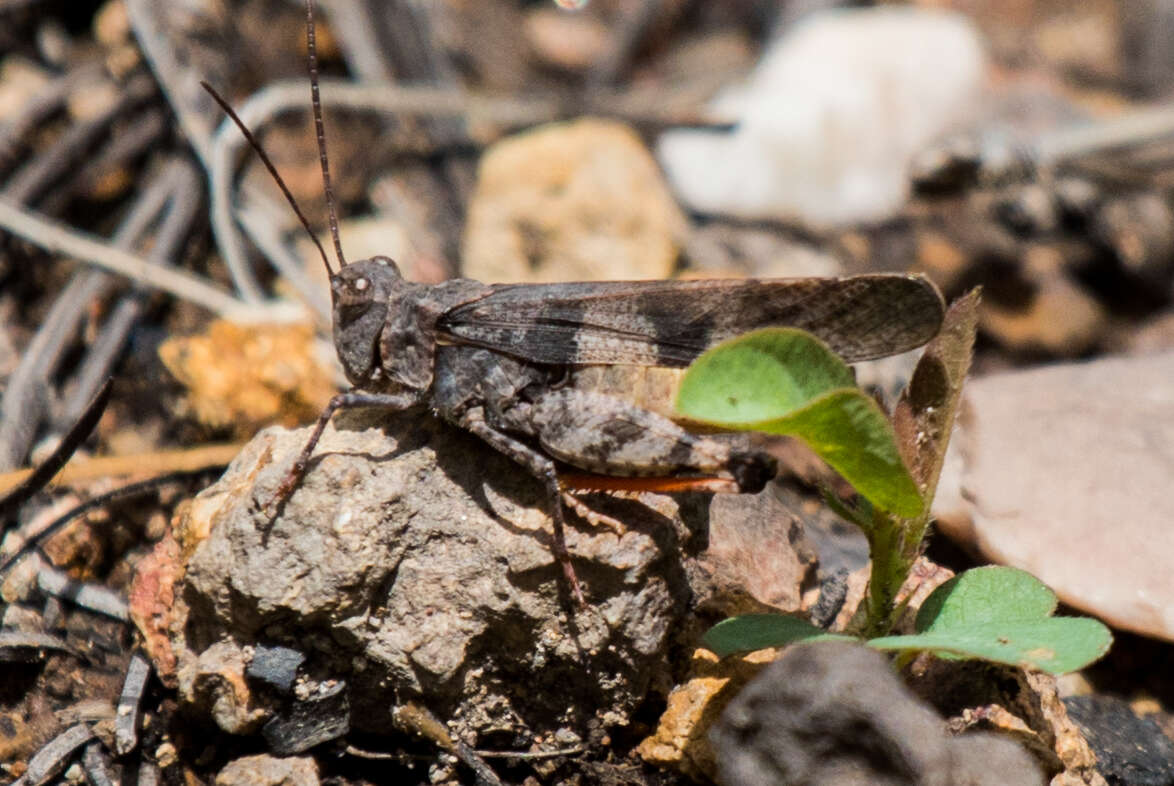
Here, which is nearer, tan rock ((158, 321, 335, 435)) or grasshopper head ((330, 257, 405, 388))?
grasshopper head ((330, 257, 405, 388))

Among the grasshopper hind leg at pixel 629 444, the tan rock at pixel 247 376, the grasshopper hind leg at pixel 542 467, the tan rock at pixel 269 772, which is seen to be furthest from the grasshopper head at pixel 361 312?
the tan rock at pixel 269 772

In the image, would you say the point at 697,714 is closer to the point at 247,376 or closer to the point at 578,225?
the point at 247,376

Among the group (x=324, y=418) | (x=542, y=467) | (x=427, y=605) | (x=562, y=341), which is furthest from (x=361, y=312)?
(x=427, y=605)

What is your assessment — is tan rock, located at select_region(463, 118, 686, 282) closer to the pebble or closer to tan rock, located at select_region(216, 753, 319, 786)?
the pebble

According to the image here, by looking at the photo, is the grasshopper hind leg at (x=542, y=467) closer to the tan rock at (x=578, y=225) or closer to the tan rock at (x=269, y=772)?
the tan rock at (x=269, y=772)

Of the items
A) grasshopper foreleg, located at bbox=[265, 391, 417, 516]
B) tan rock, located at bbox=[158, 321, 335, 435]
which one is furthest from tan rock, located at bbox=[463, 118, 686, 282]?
grasshopper foreleg, located at bbox=[265, 391, 417, 516]

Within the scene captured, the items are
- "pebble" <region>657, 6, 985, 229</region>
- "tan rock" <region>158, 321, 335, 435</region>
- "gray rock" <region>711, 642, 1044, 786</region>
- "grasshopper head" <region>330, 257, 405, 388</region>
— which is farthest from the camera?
"pebble" <region>657, 6, 985, 229</region>

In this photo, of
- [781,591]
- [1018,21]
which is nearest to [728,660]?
[781,591]
